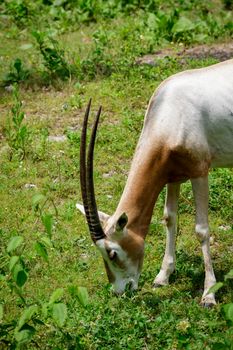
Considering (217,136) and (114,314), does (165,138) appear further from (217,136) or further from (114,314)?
(114,314)

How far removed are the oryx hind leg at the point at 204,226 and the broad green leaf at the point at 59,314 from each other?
1977 millimetres

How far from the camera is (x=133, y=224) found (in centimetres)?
748

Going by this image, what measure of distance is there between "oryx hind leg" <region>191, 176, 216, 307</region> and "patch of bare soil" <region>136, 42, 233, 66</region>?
16.4ft

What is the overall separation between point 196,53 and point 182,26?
0.69m

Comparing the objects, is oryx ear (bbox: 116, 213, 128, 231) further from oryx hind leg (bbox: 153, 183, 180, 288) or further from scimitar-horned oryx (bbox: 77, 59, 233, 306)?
oryx hind leg (bbox: 153, 183, 180, 288)

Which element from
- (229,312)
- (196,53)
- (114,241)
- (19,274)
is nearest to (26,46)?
(196,53)

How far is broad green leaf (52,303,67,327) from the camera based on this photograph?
5820 mm

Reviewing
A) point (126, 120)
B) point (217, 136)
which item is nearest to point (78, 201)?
point (126, 120)

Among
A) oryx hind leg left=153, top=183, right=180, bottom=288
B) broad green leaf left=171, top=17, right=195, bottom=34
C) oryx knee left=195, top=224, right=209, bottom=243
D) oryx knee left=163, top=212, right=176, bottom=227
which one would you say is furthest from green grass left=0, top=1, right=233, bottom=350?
oryx knee left=195, top=224, right=209, bottom=243

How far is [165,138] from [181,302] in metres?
1.32

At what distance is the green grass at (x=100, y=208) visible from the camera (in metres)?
6.90

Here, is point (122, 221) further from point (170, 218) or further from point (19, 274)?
point (19, 274)

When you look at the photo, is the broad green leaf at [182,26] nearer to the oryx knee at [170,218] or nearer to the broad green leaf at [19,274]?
the oryx knee at [170,218]

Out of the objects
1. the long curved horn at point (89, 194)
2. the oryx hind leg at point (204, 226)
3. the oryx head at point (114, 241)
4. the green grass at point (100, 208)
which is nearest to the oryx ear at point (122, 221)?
the oryx head at point (114, 241)
